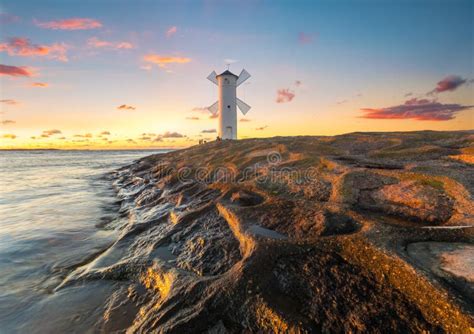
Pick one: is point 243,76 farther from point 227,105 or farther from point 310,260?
point 310,260

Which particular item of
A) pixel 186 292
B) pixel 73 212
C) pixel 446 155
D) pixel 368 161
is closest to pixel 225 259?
pixel 186 292

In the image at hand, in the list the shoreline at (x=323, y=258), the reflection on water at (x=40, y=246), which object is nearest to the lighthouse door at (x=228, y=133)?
the reflection on water at (x=40, y=246)

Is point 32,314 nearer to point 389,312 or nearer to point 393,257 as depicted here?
point 389,312

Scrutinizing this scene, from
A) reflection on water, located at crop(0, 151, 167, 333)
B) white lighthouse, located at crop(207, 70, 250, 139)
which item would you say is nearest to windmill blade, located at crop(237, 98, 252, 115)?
white lighthouse, located at crop(207, 70, 250, 139)

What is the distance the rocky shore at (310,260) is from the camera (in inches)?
101

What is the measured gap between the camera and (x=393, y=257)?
292 centimetres

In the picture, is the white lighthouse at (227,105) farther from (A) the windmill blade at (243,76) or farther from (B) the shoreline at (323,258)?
(B) the shoreline at (323,258)

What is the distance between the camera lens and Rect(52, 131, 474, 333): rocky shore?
256cm

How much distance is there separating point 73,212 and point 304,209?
999cm

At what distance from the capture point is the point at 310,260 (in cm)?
336

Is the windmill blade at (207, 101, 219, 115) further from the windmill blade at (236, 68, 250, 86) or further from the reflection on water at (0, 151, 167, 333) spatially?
the reflection on water at (0, 151, 167, 333)

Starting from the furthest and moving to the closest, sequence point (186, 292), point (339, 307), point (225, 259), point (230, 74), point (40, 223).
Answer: point (230, 74)
point (40, 223)
point (225, 259)
point (186, 292)
point (339, 307)

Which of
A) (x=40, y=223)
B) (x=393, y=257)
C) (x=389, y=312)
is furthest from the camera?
(x=40, y=223)

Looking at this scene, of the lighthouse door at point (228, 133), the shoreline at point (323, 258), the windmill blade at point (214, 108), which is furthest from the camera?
the windmill blade at point (214, 108)
